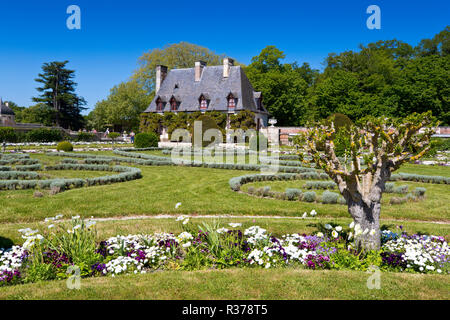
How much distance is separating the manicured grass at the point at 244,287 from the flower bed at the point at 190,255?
36 centimetres

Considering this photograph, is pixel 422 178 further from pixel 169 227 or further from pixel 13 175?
pixel 13 175

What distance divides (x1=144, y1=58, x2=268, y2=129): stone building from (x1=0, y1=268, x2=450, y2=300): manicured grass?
33730mm

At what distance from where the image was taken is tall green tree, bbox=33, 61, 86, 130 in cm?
6016

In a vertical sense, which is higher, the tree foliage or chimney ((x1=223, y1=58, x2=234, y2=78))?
the tree foliage

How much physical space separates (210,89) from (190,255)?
37.3 m

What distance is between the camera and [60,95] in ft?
196

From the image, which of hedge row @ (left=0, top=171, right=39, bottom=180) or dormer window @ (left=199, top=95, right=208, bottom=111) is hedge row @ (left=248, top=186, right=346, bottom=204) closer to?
hedge row @ (left=0, top=171, right=39, bottom=180)

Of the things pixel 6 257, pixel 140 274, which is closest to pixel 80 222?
pixel 6 257

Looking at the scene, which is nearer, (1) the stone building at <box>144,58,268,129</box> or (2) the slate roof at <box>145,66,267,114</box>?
(1) the stone building at <box>144,58,268,129</box>

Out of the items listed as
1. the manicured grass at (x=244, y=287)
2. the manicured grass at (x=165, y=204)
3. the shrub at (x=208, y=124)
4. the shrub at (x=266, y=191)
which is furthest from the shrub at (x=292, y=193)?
the shrub at (x=208, y=124)

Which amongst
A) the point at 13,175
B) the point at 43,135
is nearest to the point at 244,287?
the point at 13,175

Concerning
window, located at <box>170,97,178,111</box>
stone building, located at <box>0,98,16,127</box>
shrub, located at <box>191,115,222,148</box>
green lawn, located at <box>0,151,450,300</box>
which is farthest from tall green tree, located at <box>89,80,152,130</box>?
green lawn, located at <box>0,151,450,300</box>
